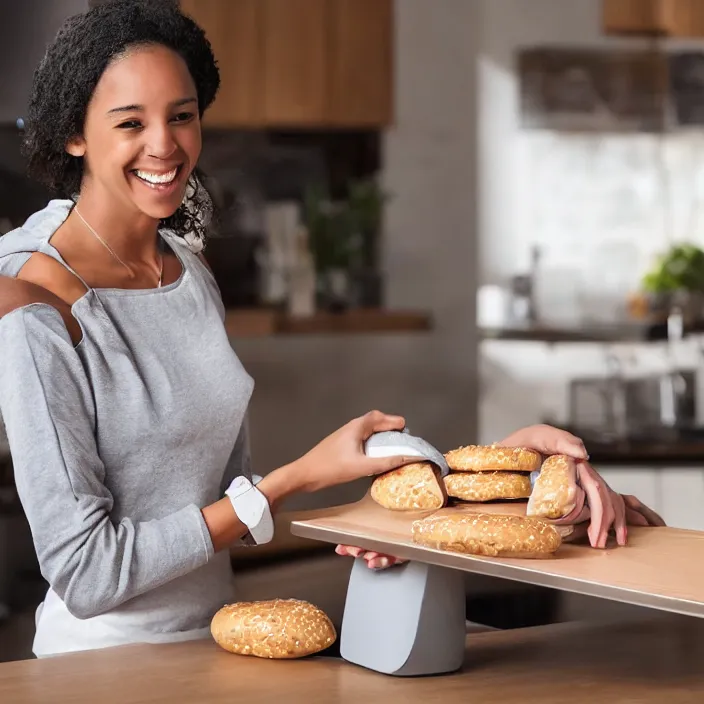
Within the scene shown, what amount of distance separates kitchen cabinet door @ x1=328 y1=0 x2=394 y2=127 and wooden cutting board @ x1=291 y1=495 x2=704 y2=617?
114 inches

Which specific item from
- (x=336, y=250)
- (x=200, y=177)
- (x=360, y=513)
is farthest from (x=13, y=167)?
(x=360, y=513)

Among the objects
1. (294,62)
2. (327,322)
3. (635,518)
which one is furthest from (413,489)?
(294,62)

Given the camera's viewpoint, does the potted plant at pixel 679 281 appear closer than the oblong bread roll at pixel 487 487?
No

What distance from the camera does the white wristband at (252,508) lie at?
53.2 inches

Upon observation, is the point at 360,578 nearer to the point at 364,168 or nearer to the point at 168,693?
the point at 168,693

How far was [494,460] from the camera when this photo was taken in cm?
132

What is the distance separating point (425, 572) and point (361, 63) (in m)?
3.12

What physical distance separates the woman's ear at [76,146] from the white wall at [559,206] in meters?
3.04

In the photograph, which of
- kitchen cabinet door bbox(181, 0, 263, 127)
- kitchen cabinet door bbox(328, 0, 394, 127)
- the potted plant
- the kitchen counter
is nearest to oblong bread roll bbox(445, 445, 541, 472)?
kitchen cabinet door bbox(181, 0, 263, 127)

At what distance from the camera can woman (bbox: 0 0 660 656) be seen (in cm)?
130

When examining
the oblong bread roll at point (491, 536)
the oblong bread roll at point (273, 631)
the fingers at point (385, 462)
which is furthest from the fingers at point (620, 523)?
the oblong bread roll at point (273, 631)

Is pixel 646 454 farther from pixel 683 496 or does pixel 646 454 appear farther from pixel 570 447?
pixel 570 447

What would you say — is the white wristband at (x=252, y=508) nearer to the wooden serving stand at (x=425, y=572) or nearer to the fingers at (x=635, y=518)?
the wooden serving stand at (x=425, y=572)

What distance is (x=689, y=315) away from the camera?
4430 millimetres
